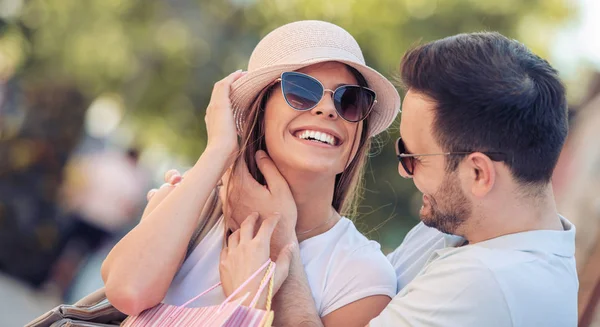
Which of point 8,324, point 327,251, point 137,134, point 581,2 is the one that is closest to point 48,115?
point 137,134

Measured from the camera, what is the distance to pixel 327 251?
9.69 feet

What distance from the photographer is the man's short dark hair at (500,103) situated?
2.42 metres

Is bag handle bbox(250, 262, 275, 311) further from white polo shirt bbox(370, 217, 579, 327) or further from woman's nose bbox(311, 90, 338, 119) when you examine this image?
woman's nose bbox(311, 90, 338, 119)

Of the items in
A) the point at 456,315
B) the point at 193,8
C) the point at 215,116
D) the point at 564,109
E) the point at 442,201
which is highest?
the point at 193,8

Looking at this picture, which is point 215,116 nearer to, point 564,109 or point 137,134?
point 564,109

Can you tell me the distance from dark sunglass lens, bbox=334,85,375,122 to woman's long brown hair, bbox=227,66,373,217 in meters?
0.09

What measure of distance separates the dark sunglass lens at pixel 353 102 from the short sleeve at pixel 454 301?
74 centimetres

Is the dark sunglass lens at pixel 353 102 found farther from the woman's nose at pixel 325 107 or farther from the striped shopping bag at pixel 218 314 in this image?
the striped shopping bag at pixel 218 314

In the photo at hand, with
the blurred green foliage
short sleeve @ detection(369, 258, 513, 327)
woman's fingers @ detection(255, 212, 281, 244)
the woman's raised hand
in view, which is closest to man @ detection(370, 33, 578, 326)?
short sleeve @ detection(369, 258, 513, 327)

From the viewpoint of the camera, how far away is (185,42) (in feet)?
32.5

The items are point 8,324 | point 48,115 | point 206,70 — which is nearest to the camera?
point 8,324

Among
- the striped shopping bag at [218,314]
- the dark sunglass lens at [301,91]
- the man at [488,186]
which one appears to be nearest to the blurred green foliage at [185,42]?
the dark sunglass lens at [301,91]

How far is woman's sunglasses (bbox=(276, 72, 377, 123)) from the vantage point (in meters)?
2.87

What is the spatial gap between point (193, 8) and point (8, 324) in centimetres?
467
